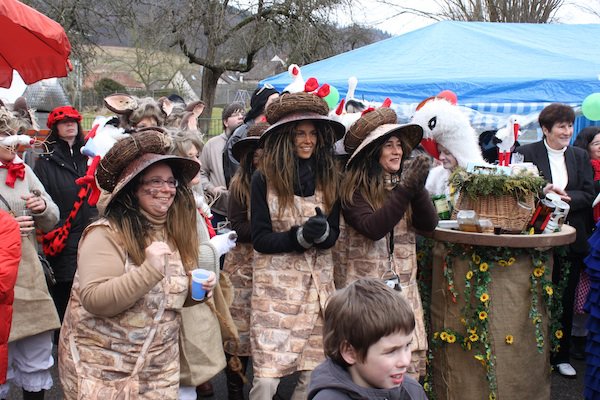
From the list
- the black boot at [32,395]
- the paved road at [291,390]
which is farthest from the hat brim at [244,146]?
the black boot at [32,395]

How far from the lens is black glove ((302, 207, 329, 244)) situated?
3301mm

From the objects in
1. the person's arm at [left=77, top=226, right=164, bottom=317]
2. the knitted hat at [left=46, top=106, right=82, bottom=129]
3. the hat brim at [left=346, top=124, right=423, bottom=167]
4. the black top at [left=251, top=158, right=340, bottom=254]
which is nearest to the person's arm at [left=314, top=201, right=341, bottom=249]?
the black top at [left=251, top=158, right=340, bottom=254]

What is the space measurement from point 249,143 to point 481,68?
14.3 ft

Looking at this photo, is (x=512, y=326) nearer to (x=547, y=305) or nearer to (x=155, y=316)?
(x=547, y=305)

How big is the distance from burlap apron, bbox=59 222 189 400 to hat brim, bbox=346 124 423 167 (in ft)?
4.52

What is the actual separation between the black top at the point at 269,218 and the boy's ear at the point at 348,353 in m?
1.42

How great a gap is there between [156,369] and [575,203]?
3.47m

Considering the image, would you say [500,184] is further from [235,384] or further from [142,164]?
[235,384]

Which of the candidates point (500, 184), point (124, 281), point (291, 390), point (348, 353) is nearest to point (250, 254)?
point (291, 390)

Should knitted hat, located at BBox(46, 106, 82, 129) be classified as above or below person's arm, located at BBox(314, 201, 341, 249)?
above

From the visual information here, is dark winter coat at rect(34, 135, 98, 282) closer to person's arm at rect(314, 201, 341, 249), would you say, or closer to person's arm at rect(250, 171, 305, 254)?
person's arm at rect(250, 171, 305, 254)

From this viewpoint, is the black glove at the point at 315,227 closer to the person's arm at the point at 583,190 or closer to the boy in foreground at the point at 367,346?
the boy in foreground at the point at 367,346

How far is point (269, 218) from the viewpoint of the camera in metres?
3.59

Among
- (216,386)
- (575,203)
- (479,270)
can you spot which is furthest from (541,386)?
(216,386)
